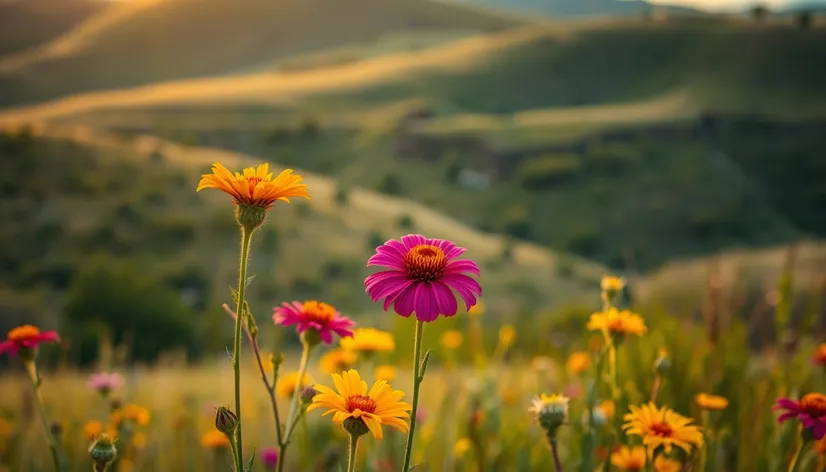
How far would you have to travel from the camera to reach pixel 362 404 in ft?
3.48

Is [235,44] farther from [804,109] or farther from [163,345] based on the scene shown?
[163,345]

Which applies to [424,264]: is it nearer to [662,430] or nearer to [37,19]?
[662,430]

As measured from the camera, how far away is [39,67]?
237 feet

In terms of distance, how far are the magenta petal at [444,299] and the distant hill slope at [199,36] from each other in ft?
247

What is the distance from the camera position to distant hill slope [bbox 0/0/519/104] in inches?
2931

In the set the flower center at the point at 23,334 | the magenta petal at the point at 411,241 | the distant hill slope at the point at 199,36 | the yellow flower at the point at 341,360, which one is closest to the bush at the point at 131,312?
the yellow flower at the point at 341,360

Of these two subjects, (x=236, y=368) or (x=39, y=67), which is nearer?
(x=236, y=368)

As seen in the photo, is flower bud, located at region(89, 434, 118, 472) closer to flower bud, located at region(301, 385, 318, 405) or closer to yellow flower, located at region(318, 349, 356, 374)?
flower bud, located at region(301, 385, 318, 405)

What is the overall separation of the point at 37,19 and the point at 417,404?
4983 inches

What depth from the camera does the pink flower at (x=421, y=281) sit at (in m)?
1.06

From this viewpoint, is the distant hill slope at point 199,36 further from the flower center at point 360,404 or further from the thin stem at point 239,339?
the flower center at point 360,404

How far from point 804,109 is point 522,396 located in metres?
57.0

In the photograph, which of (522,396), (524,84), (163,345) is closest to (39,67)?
(524,84)

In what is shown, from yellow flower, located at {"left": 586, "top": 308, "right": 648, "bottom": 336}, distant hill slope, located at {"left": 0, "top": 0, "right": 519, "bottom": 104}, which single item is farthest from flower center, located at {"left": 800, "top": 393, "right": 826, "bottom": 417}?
distant hill slope, located at {"left": 0, "top": 0, "right": 519, "bottom": 104}
